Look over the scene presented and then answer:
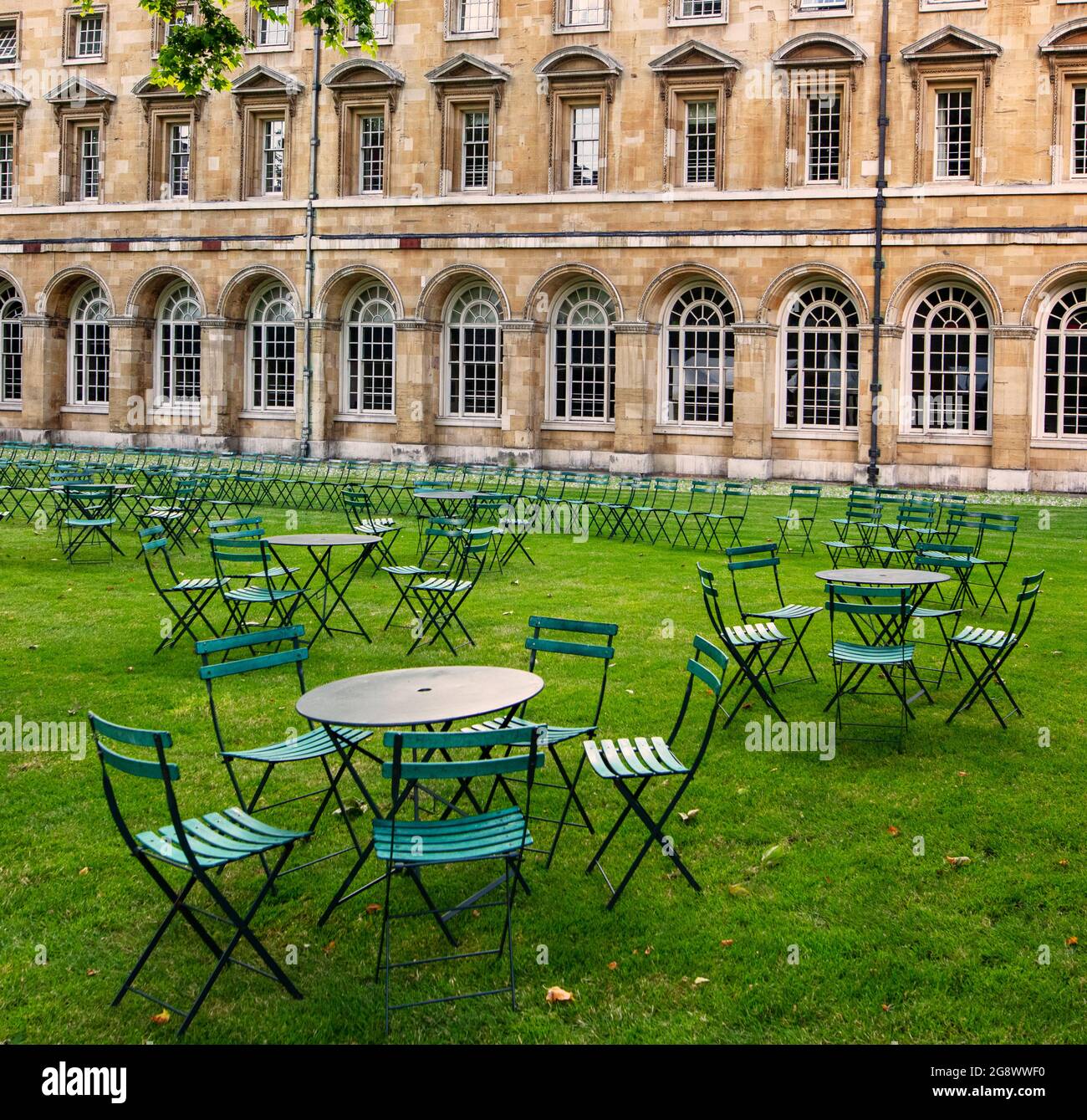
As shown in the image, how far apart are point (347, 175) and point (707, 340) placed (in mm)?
10267

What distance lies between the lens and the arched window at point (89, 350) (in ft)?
116

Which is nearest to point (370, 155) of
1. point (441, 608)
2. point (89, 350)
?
point (89, 350)

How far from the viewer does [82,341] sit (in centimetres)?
3581

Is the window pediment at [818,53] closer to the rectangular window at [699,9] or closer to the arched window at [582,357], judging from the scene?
the rectangular window at [699,9]

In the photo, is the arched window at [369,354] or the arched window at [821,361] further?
the arched window at [369,354]

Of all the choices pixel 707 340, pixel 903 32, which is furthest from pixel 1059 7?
pixel 707 340

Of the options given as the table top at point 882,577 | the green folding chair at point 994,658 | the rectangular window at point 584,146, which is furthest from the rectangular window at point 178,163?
the green folding chair at point 994,658

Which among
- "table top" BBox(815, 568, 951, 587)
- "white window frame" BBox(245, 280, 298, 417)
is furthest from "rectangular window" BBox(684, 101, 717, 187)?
"table top" BBox(815, 568, 951, 587)

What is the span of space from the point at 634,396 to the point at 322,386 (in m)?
8.40

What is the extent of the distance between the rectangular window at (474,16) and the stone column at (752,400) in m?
9.95

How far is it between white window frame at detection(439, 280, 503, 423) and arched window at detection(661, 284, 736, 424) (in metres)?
4.40
